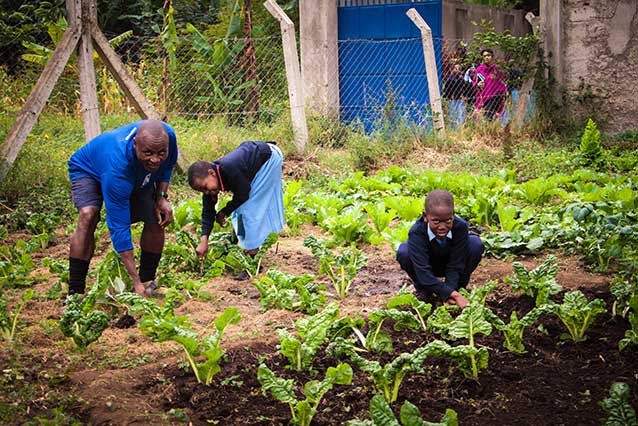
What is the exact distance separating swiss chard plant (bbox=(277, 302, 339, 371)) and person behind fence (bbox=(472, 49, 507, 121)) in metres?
9.34

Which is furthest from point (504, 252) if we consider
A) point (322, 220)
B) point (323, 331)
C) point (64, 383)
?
point (64, 383)

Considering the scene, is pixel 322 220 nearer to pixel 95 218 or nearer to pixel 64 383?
pixel 95 218

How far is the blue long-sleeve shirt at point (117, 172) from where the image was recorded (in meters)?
5.18

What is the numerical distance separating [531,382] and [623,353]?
0.66 metres

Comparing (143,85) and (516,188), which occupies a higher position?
(143,85)

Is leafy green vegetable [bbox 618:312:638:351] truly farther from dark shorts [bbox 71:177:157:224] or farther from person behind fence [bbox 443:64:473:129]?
person behind fence [bbox 443:64:473:129]

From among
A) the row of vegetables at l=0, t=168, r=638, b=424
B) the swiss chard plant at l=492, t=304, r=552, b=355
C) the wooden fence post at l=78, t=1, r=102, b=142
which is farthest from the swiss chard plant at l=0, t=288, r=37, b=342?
the wooden fence post at l=78, t=1, r=102, b=142

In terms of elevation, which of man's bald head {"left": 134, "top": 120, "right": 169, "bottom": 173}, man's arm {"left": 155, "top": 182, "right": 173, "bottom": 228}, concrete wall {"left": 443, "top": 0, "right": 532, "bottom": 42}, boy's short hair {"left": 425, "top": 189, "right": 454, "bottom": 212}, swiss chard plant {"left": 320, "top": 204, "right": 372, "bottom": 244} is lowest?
swiss chard plant {"left": 320, "top": 204, "right": 372, "bottom": 244}

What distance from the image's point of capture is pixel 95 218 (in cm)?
542

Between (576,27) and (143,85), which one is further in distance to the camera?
(143,85)

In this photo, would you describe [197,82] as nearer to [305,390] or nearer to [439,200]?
[439,200]

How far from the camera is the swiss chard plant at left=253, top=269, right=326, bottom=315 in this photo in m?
5.35

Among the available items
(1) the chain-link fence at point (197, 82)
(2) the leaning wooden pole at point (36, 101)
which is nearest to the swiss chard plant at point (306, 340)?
(2) the leaning wooden pole at point (36, 101)

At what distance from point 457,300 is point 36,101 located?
5.45 metres
